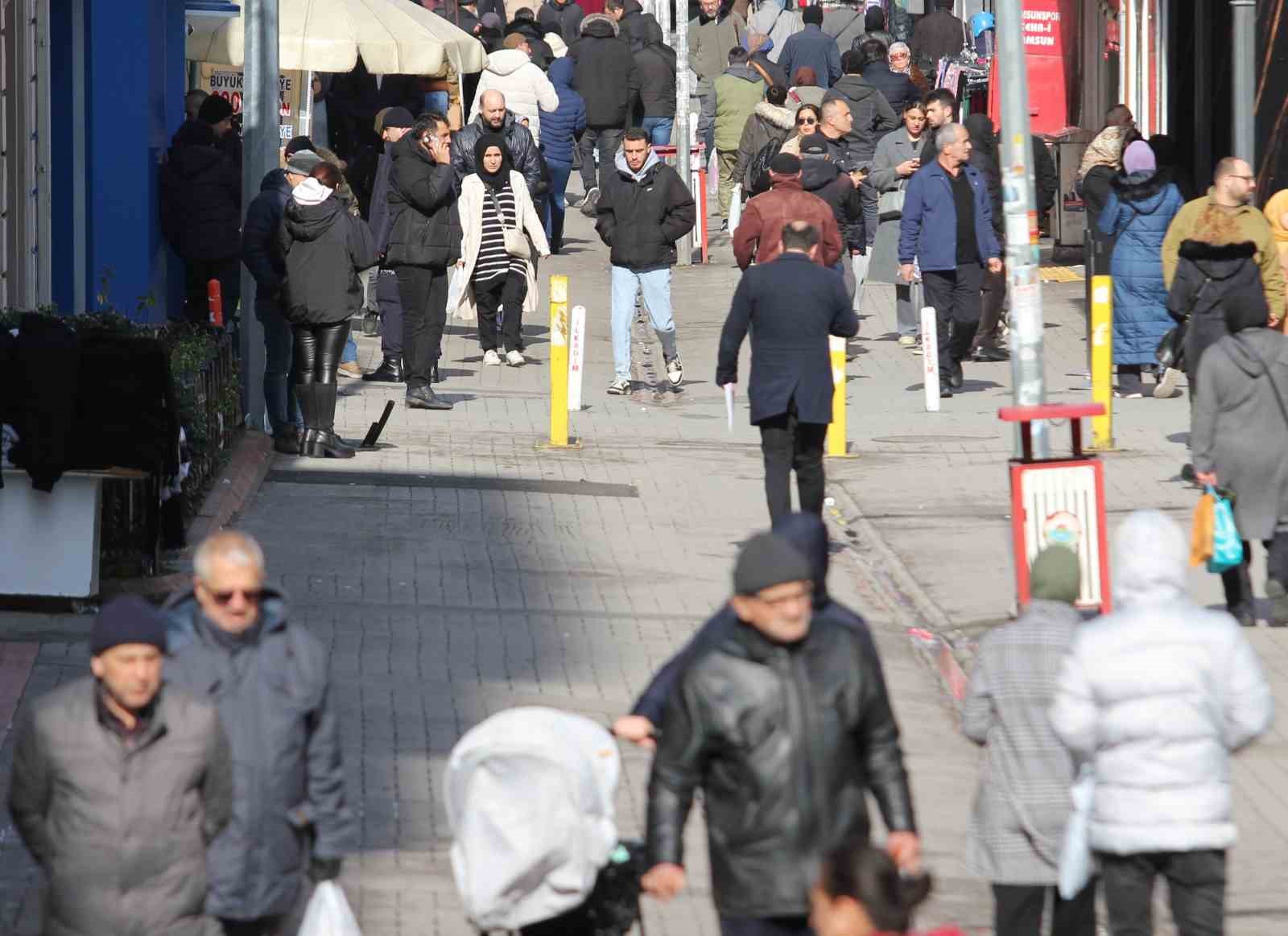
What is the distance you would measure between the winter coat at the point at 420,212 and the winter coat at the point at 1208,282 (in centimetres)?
526

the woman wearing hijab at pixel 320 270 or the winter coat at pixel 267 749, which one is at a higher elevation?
the woman wearing hijab at pixel 320 270

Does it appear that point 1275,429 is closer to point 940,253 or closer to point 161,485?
point 161,485

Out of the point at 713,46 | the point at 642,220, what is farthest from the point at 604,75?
the point at 642,220

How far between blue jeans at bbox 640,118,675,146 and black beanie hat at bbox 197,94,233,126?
1031 centimetres

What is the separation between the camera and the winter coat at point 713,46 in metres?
30.3

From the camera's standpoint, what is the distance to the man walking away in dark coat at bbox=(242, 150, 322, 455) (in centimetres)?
1483

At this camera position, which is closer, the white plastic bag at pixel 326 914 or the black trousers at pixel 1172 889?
the white plastic bag at pixel 326 914

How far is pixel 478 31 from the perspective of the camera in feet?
101

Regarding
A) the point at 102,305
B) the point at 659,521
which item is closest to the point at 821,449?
the point at 659,521

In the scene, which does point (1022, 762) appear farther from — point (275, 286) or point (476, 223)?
point (476, 223)

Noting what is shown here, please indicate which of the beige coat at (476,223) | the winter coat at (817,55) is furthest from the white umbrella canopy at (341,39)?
the winter coat at (817,55)

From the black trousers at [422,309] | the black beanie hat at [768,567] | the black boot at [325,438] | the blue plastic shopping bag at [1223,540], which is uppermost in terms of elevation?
the black trousers at [422,309]

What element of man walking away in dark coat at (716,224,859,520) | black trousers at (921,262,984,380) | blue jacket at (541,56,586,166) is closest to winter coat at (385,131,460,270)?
black trousers at (921,262,984,380)

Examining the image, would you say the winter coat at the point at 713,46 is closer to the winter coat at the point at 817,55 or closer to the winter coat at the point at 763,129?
the winter coat at the point at 817,55
